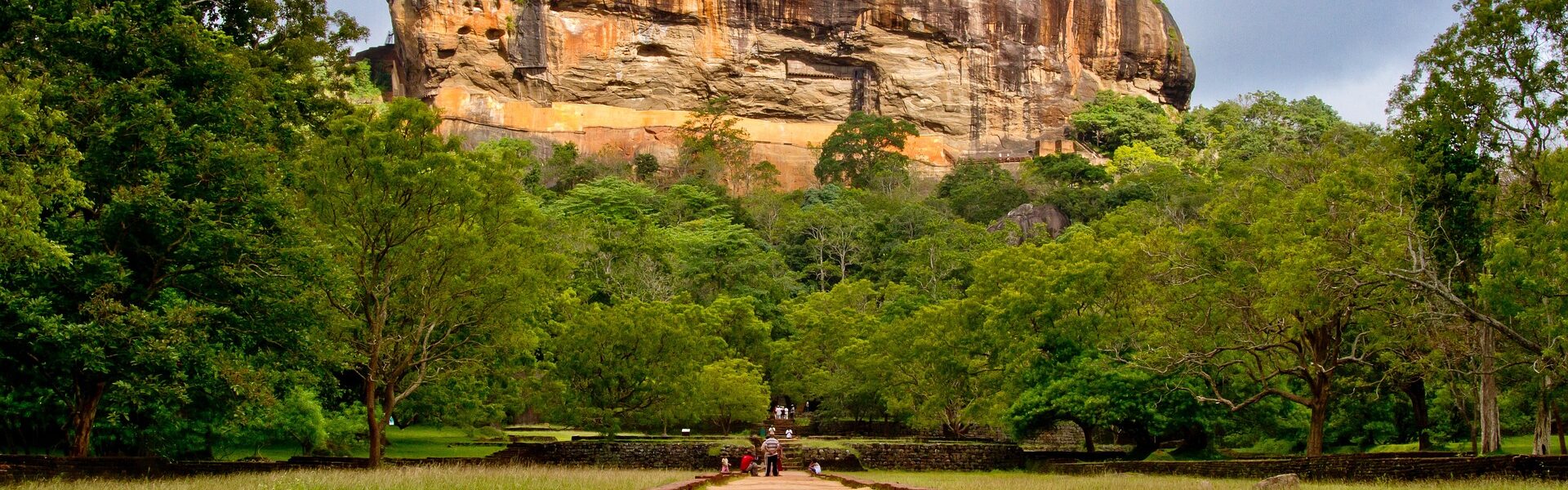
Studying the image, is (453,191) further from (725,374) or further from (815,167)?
(815,167)

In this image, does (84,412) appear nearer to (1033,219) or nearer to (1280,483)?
(1280,483)

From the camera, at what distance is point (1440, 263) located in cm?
2481

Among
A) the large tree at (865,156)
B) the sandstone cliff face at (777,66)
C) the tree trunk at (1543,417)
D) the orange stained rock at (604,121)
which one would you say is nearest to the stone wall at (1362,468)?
the tree trunk at (1543,417)

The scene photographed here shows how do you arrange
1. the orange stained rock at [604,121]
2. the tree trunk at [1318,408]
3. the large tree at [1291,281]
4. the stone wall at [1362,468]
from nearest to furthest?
the stone wall at [1362,468] → the large tree at [1291,281] → the tree trunk at [1318,408] → the orange stained rock at [604,121]

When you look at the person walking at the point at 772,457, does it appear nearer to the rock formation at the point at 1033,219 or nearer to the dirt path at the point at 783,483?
the dirt path at the point at 783,483

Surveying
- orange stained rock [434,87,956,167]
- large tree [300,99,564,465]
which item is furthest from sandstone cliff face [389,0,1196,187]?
large tree [300,99,564,465]

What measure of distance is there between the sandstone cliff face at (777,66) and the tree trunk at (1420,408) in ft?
187

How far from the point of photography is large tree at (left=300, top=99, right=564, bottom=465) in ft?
80.3

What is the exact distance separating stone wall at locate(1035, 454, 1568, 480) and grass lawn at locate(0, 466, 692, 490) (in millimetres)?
9313

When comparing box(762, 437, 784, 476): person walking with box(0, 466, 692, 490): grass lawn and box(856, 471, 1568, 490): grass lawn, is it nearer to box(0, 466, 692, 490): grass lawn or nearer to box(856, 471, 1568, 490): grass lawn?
box(856, 471, 1568, 490): grass lawn

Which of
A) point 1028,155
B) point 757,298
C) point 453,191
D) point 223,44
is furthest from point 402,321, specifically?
point 1028,155

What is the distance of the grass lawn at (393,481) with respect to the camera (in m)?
15.2

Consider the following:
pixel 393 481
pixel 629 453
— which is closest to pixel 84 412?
pixel 393 481

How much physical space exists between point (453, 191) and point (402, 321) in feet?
11.6
